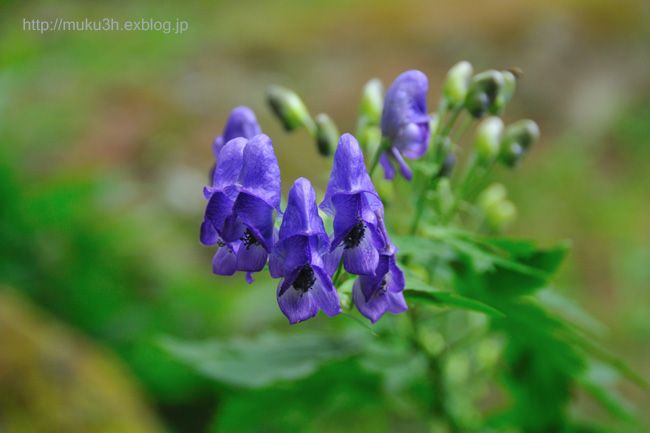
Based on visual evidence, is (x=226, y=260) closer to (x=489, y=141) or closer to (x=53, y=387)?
(x=489, y=141)

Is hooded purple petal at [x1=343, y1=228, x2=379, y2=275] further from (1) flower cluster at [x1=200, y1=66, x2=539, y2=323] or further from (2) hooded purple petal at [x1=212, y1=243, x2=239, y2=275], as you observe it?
(2) hooded purple petal at [x1=212, y1=243, x2=239, y2=275]

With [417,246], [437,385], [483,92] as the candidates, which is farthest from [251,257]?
[437,385]

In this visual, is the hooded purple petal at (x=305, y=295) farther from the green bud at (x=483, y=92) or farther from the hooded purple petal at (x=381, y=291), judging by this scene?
the green bud at (x=483, y=92)

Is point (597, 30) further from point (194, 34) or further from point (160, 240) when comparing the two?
point (160, 240)

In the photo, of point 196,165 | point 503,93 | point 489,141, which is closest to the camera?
point 503,93

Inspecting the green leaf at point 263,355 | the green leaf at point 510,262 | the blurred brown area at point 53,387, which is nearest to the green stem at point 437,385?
the green leaf at point 263,355

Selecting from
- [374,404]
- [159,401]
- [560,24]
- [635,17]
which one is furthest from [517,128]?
[635,17]
